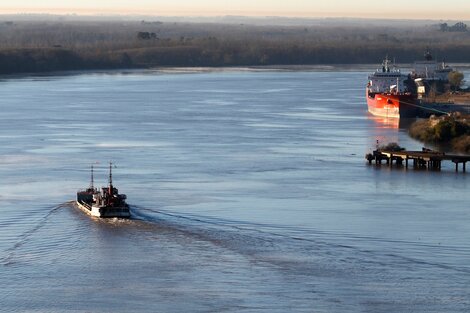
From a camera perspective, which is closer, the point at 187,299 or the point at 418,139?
the point at 187,299

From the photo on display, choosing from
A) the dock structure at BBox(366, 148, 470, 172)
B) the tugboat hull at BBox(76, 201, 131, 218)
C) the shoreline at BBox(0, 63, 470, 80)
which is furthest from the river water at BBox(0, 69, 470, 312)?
the shoreline at BBox(0, 63, 470, 80)

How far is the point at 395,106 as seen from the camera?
A: 1293 inches

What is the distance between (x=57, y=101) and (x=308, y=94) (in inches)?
328

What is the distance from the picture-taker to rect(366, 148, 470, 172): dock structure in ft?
69.9

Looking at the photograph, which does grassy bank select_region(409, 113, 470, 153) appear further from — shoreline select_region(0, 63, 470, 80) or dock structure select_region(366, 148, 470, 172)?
shoreline select_region(0, 63, 470, 80)

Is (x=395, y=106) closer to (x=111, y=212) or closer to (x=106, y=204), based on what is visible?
(x=106, y=204)

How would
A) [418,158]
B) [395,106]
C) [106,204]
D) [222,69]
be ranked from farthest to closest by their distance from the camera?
[222,69]
[395,106]
[418,158]
[106,204]

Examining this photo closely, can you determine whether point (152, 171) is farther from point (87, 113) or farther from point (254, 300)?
point (87, 113)

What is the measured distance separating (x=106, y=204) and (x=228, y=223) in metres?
1.70

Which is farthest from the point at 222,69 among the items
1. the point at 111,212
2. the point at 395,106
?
the point at 111,212

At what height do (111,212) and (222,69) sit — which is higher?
(111,212)

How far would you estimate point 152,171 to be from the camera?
2014 cm

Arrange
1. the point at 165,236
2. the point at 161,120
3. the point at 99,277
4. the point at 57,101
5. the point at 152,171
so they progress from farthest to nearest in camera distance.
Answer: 1. the point at 57,101
2. the point at 161,120
3. the point at 152,171
4. the point at 165,236
5. the point at 99,277

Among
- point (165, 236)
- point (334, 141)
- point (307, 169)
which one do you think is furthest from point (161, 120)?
point (165, 236)
